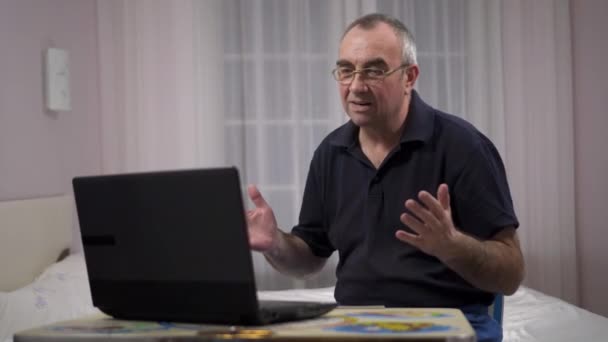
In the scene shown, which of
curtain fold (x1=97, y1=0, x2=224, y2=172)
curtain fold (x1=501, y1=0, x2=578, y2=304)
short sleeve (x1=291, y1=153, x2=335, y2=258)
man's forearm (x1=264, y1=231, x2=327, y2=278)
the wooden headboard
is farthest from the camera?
curtain fold (x1=501, y1=0, x2=578, y2=304)

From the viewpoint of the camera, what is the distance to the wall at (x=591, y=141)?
13.6 feet

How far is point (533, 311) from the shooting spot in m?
3.09

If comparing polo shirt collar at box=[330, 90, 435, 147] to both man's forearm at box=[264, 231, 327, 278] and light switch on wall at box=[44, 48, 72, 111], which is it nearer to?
man's forearm at box=[264, 231, 327, 278]

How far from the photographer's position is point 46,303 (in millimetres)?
2584

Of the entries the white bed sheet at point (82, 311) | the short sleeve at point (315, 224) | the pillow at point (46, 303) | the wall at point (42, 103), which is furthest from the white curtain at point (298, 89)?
the short sleeve at point (315, 224)

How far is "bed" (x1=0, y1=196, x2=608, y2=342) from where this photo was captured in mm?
2547

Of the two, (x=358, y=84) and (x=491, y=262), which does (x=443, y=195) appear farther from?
(x=358, y=84)

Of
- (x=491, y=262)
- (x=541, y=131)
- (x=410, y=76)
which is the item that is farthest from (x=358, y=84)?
(x=541, y=131)

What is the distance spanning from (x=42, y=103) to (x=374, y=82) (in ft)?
6.41

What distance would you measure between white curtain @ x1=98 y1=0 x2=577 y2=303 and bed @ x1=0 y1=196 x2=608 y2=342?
662mm

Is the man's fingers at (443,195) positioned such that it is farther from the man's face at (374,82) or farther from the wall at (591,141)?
the wall at (591,141)

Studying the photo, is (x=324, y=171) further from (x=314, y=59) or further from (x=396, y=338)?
(x=314, y=59)

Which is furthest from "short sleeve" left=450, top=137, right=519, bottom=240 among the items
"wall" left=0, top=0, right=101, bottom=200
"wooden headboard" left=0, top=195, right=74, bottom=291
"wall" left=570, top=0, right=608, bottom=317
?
"wall" left=570, top=0, right=608, bottom=317

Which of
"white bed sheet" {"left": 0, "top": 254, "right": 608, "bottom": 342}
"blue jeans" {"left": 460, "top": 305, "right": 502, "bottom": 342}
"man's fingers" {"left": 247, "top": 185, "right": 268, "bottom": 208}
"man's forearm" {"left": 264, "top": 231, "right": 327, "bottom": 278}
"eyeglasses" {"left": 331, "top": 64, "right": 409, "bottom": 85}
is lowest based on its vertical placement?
"white bed sheet" {"left": 0, "top": 254, "right": 608, "bottom": 342}
